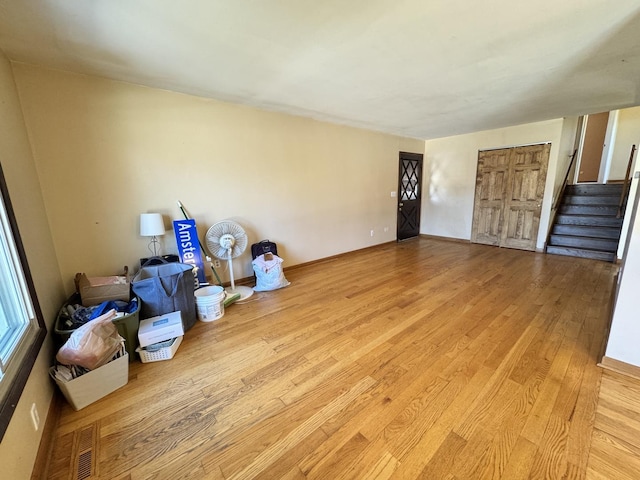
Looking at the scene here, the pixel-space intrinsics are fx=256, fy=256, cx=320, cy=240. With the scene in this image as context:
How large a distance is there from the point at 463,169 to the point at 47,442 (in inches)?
272

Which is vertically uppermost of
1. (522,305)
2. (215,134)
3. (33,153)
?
(215,134)

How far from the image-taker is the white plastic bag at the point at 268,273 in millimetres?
3338

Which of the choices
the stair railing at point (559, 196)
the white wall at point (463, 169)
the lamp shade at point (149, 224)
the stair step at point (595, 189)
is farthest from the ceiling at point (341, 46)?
the stair step at point (595, 189)

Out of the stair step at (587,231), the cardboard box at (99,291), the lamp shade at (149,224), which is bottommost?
the stair step at (587,231)

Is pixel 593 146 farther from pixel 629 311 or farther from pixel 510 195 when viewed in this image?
pixel 629 311

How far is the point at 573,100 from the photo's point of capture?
132 inches

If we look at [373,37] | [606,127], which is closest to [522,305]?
[373,37]

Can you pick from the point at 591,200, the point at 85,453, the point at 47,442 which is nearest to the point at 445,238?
the point at 591,200

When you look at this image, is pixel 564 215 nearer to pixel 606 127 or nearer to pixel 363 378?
pixel 606 127

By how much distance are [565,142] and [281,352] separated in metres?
6.41

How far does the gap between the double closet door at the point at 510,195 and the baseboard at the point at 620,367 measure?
380 centimetres

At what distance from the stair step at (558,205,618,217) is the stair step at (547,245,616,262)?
1110 millimetres

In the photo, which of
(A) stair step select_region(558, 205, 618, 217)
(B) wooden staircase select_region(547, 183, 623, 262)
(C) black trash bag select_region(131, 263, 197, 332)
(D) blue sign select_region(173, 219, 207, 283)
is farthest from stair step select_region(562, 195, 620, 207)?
(C) black trash bag select_region(131, 263, 197, 332)

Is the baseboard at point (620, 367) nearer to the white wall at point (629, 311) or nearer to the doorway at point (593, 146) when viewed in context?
the white wall at point (629, 311)
